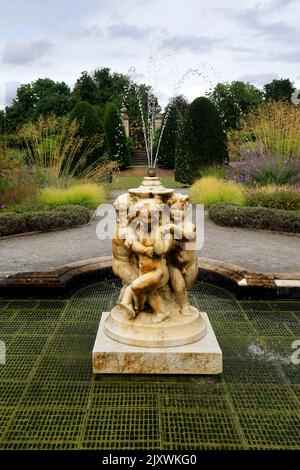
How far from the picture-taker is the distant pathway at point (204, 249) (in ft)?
21.5

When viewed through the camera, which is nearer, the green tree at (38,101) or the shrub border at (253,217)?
the shrub border at (253,217)

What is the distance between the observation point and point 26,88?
3947 cm

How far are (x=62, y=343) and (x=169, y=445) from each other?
172cm

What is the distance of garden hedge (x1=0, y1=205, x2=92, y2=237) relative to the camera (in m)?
8.81

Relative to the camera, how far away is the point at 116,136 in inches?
942

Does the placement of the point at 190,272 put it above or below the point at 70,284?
above

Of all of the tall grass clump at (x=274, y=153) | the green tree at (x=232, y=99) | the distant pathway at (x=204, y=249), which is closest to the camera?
the distant pathway at (x=204, y=249)

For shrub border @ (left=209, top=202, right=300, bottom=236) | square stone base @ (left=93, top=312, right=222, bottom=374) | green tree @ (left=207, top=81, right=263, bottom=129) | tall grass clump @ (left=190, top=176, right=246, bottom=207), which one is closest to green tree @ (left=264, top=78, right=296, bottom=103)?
green tree @ (left=207, top=81, right=263, bottom=129)

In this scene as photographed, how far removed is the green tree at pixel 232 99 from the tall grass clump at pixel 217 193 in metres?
19.9

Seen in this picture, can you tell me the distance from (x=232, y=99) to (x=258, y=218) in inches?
982

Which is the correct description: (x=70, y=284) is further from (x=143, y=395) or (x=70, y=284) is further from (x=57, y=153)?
(x=57, y=153)

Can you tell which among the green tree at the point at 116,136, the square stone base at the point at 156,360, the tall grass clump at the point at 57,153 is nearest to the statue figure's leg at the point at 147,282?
the square stone base at the point at 156,360

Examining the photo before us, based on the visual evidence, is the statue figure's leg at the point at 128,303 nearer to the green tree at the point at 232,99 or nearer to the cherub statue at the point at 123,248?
the cherub statue at the point at 123,248

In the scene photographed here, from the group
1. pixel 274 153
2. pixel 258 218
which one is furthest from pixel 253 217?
pixel 274 153
